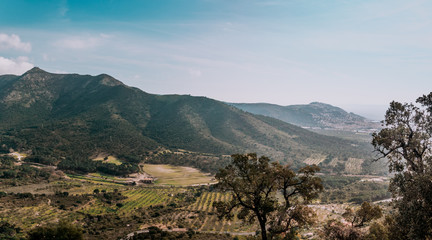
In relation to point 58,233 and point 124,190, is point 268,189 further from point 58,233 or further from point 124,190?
point 124,190

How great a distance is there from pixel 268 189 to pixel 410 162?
1083cm

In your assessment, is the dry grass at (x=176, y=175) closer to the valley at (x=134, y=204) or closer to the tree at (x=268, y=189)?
the valley at (x=134, y=204)

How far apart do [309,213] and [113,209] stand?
90.6 m

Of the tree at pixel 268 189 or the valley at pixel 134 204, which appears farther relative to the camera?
the valley at pixel 134 204

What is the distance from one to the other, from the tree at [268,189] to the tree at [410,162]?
5.43 metres

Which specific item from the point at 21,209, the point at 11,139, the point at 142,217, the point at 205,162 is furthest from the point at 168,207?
the point at 11,139

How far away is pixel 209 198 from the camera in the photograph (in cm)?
11544

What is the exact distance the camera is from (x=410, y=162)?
18578 millimetres

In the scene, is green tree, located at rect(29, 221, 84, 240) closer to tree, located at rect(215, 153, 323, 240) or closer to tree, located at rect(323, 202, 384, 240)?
tree, located at rect(215, 153, 323, 240)

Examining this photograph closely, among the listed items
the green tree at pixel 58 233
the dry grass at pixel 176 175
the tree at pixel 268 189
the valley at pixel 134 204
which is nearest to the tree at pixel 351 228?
the tree at pixel 268 189

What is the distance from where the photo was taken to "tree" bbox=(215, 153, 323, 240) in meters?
19.6

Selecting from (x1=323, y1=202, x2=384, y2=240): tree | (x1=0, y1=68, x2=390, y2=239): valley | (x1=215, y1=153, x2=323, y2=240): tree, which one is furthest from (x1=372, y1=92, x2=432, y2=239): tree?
(x1=0, y1=68, x2=390, y2=239): valley

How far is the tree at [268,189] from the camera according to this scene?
64.2 ft

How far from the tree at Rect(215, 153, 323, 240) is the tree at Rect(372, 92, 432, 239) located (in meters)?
5.43
